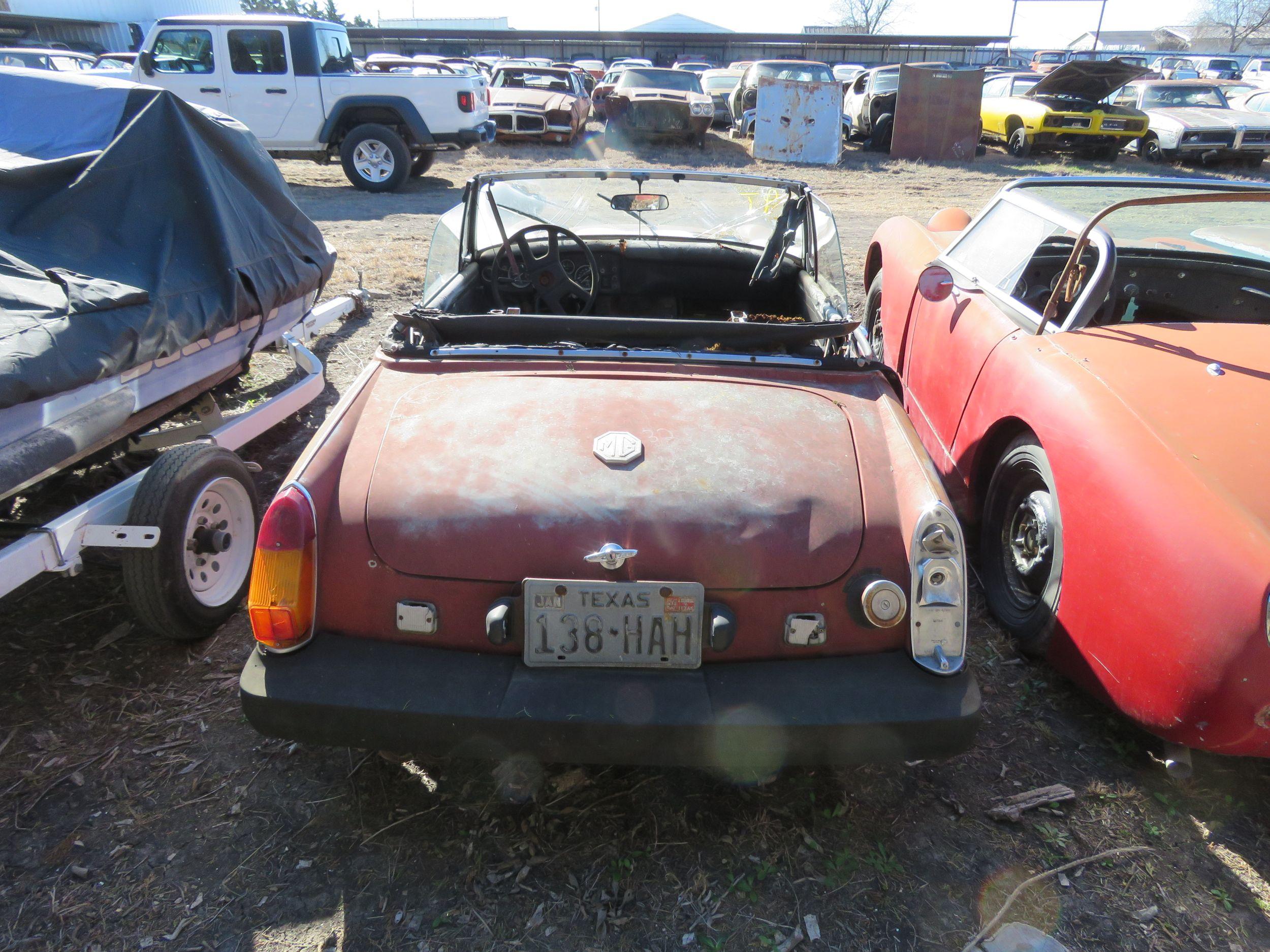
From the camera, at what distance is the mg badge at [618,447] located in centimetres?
229

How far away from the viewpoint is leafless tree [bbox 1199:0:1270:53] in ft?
179

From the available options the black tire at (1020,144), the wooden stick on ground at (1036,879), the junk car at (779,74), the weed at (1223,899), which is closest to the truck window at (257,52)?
the junk car at (779,74)

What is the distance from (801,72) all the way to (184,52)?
440 inches

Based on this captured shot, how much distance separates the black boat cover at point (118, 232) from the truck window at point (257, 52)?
856 centimetres

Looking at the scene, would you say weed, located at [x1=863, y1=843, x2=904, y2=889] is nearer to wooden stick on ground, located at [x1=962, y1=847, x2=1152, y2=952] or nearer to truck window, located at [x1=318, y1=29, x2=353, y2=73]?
wooden stick on ground, located at [x1=962, y1=847, x2=1152, y2=952]

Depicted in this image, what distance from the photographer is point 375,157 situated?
12070 mm

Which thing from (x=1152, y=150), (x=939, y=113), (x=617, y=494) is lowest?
(x=617, y=494)

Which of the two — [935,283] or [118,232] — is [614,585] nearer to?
[935,283]

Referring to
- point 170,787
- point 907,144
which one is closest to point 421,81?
point 907,144

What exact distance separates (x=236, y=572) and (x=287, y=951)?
1680 mm

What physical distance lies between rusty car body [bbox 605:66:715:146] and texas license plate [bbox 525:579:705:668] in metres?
15.7

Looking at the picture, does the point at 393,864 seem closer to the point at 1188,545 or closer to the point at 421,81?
the point at 1188,545

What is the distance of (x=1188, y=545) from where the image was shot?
2201 millimetres

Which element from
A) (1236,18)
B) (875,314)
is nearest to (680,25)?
(1236,18)
